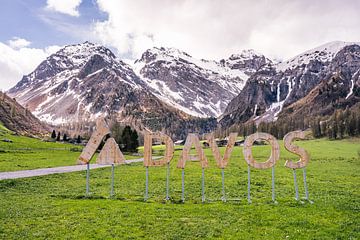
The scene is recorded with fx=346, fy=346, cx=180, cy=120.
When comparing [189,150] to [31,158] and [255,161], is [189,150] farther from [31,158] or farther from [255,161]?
[31,158]

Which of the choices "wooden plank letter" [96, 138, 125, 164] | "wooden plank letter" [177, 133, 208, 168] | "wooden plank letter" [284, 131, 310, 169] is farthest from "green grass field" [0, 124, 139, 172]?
"wooden plank letter" [284, 131, 310, 169]

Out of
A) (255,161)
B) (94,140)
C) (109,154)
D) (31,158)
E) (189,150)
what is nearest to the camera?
(255,161)

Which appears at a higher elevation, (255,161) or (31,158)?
(255,161)

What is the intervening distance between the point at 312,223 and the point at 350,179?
30.5 meters

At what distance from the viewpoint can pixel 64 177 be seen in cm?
4934

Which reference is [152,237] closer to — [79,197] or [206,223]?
[206,223]

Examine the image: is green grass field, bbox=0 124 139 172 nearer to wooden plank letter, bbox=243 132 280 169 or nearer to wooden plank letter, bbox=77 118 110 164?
wooden plank letter, bbox=77 118 110 164

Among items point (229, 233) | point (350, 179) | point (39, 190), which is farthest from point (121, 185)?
point (350, 179)

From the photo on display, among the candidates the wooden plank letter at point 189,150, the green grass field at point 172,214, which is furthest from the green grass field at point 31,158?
the wooden plank letter at point 189,150

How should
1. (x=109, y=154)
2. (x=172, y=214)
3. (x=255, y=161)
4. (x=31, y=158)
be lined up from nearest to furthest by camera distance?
(x=172, y=214) → (x=255, y=161) → (x=109, y=154) → (x=31, y=158)

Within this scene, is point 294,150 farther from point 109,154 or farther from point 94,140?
point 94,140

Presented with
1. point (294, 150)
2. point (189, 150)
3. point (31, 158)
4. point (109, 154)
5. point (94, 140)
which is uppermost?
point (94, 140)

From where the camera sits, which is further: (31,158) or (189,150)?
(31,158)

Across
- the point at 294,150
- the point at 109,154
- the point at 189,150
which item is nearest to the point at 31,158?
Result: the point at 109,154
